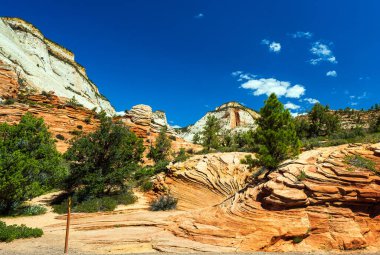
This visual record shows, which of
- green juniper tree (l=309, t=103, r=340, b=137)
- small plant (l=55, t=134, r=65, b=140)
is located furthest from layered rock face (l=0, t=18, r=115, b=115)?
green juniper tree (l=309, t=103, r=340, b=137)

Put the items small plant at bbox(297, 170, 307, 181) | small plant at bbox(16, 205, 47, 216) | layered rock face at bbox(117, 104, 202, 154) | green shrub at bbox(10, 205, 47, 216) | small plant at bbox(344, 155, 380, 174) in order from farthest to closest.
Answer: layered rock face at bbox(117, 104, 202, 154) → small plant at bbox(16, 205, 47, 216) → green shrub at bbox(10, 205, 47, 216) → small plant at bbox(297, 170, 307, 181) → small plant at bbox(344, 155, 380, 174)

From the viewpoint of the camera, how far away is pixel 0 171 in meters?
16.3

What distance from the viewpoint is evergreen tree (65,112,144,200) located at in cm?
2248

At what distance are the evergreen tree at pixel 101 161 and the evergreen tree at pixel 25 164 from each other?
64.5 inches

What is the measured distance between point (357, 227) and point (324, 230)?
165 cm

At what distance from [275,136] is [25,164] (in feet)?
57.8

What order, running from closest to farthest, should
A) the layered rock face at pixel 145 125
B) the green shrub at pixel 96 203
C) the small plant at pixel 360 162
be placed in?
the small plant at pixel 360 162, the green shrub at pixel 96 203, the layered rock face at pixel 145 125

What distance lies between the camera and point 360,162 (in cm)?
1502

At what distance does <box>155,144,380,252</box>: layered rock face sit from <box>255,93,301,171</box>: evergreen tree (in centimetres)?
211

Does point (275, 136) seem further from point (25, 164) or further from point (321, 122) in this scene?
point (321, 122)

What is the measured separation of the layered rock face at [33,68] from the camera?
46.5 m

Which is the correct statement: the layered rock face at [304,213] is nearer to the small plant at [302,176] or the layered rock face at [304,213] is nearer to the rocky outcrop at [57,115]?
the small plant at [302,176]

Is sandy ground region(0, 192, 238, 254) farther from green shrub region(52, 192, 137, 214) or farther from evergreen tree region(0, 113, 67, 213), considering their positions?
evergreen tree region(0, 113, 67, 213)

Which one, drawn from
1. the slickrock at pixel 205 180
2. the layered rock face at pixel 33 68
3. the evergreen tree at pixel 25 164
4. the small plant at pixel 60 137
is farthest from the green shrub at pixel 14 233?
the layered rock face at pixel 33 68
